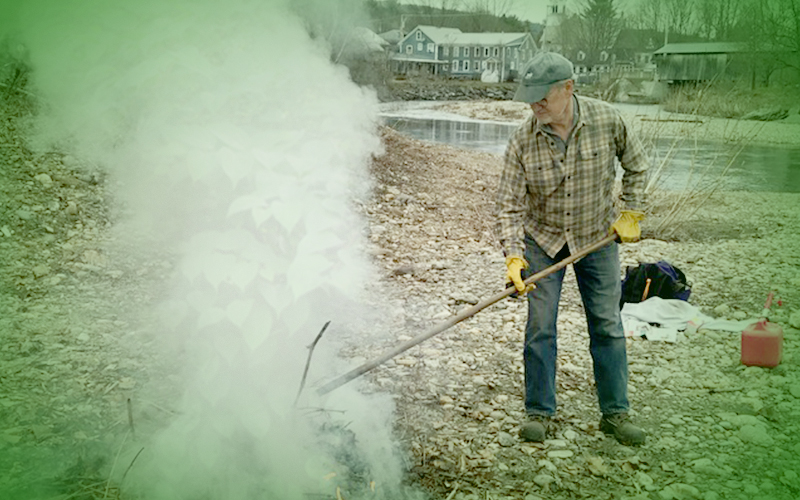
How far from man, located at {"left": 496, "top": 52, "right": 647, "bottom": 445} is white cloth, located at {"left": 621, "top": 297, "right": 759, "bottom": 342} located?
155 cm

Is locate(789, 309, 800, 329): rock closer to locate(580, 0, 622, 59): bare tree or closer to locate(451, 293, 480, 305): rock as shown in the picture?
locate(451, 293, 480, 305): rock

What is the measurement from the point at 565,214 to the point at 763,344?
1.97 m

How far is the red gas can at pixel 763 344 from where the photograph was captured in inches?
152

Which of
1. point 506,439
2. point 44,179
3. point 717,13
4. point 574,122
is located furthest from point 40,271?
point 717,13

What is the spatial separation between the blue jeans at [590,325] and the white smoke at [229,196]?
84 cm

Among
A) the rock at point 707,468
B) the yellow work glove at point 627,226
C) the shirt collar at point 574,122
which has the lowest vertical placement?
the rock at point 707,468

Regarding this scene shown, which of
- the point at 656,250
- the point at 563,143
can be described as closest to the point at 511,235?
the point at 563,143

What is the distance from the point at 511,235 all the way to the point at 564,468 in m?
1.14

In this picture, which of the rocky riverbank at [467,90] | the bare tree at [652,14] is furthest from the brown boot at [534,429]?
the rocky riverbank at [467,90]

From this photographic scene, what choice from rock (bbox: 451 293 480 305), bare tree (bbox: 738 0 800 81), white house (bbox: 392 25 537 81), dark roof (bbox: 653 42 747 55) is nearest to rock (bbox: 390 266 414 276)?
rock (bbox: 451 293 480 305)

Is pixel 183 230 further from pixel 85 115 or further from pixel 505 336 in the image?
pixel 505 336

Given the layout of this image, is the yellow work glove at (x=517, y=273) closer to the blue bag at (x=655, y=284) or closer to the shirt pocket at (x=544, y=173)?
the shirt pocket at (x=544, y=173)

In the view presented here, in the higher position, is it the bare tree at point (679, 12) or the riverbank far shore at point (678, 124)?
the bare tree at point (679, 12)

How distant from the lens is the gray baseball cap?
272cm
